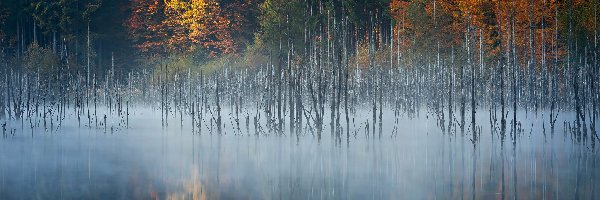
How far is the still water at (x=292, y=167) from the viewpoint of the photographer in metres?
6.06

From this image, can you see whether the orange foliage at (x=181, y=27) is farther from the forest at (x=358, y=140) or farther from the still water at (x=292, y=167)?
the still water at (x=292, y=167)

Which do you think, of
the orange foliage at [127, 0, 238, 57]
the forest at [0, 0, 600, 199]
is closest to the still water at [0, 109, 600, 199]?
the forest at [0, 0, 600, 199]

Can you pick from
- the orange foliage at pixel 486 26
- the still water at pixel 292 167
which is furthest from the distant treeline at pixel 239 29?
the still water at pixel 292 167

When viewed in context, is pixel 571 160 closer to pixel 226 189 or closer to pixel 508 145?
pixel 508 145

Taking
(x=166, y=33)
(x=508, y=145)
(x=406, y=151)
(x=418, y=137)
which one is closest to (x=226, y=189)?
(x=406, y=151)

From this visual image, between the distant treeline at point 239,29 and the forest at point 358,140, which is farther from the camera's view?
the distant treeline at point 239,29

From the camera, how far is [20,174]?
23.5 feet

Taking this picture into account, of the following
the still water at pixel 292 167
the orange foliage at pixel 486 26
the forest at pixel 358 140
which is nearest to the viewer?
the still water at pixel 292 167

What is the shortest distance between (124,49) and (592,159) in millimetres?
25251

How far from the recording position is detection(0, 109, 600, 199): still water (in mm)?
6062

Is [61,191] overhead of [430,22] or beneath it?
beneath

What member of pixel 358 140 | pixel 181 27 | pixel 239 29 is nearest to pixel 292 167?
pixel 358 140

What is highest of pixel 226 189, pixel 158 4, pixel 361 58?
pixel 158 4

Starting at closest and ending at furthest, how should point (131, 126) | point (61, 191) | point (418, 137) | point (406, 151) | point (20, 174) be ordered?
point (61, 191), point (20, 174), point (406, 151), point (418, 137), point (131, 126)
